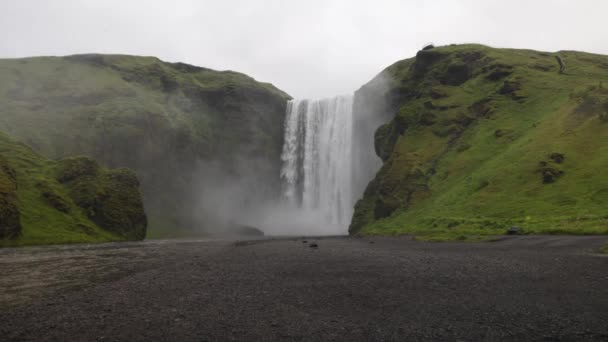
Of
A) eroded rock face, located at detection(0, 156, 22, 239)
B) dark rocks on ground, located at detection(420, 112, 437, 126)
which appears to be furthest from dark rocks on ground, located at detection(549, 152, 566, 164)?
eroded rock face, located at detection(0, 156, 22, 239)

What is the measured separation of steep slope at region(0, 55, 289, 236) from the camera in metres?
106

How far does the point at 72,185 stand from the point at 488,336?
7025 centimetres

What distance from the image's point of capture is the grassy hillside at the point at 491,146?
39750mm

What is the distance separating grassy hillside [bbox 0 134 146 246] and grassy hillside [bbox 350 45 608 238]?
37.2 metres

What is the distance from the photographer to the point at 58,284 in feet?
55.2

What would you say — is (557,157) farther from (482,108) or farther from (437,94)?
(437,94)

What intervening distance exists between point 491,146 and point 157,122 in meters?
88.4

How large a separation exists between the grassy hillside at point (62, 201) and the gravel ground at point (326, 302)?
3284 centimetres

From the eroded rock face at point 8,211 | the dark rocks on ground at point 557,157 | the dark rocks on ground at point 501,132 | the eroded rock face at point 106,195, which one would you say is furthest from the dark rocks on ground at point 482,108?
the eroded rock face at point 8,211

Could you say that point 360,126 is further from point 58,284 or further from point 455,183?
point 58,284

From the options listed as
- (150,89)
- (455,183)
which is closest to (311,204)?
(455,183)

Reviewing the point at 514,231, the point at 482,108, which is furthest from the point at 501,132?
the point at 514,231

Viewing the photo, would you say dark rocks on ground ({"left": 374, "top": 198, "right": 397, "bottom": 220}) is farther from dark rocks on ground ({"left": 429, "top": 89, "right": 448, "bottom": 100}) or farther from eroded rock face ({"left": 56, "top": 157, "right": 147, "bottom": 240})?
eroded rock face ({"left": 56, "top": 157, "right": 147, "bottom": 240})

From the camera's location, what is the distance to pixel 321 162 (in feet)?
354
